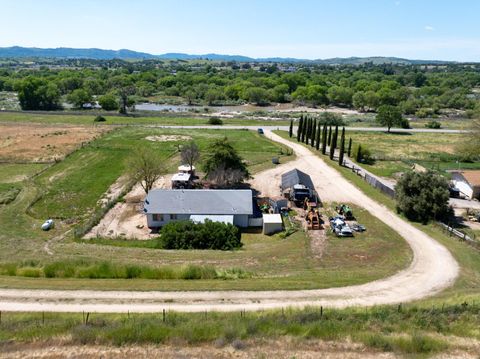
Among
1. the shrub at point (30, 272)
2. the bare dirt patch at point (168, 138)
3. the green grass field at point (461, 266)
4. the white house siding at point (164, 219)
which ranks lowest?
the white house siding at point (164, 219)

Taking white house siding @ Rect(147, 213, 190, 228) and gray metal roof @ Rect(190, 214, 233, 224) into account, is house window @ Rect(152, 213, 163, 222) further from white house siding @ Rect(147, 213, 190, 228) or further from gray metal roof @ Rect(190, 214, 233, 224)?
gray metal roof @ Rect(190, 214, 233, 224)

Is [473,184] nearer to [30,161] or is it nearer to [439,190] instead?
[439,190]

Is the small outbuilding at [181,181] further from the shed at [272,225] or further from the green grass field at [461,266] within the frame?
the green grass field at [461,266]

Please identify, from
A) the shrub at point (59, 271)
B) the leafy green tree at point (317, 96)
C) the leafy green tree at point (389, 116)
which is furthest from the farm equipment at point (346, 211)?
the leafy green tree at point (317, 96)

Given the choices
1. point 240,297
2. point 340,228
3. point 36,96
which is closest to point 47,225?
point 240,297

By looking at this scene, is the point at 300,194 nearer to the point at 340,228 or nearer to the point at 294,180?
the point at 294,180

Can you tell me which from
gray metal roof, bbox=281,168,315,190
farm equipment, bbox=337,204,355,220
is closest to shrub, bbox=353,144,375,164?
gray metal roof, bbox=281,168,315,190
